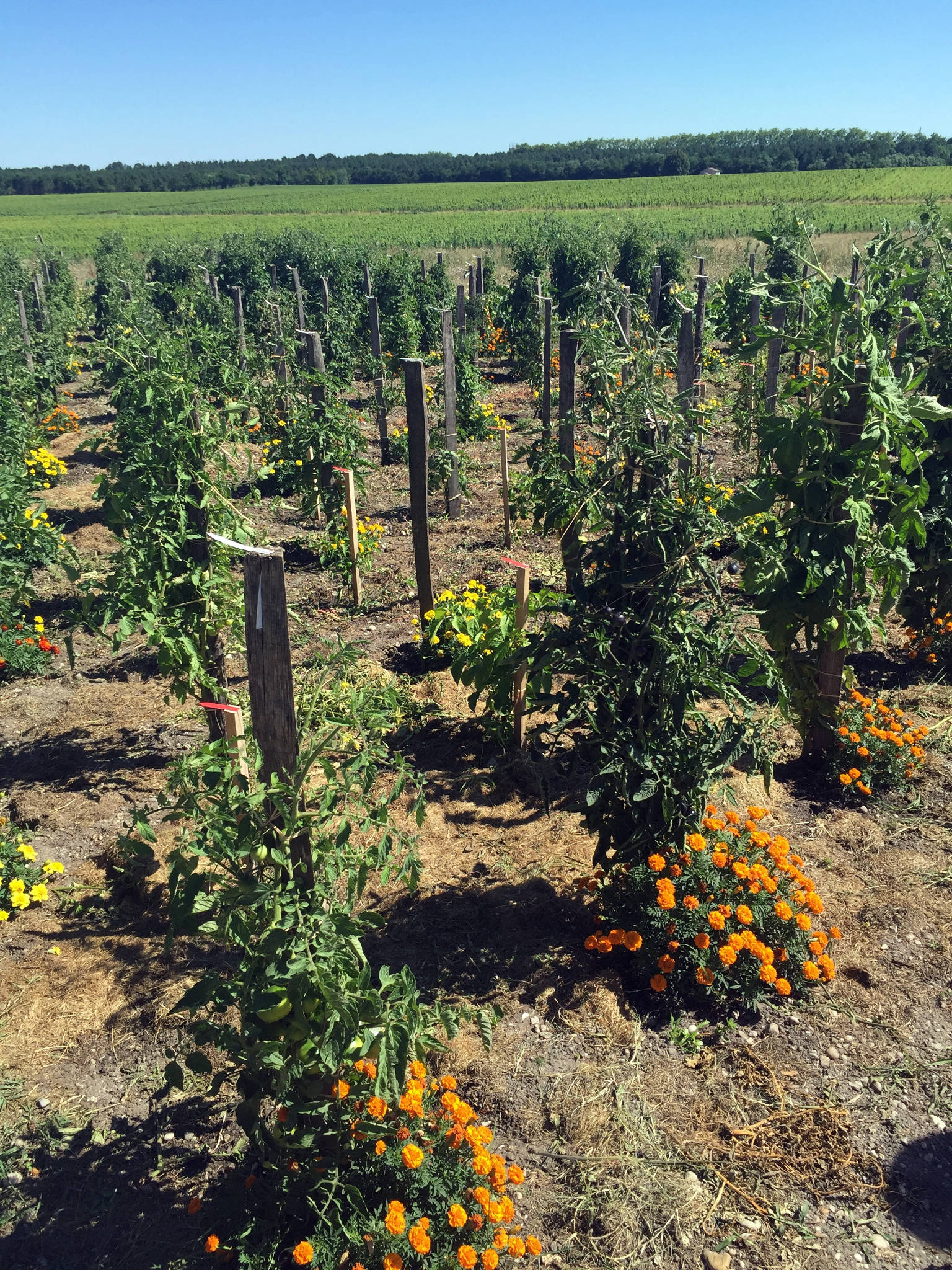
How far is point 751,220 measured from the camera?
42.9 meters

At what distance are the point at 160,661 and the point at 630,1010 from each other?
300cm

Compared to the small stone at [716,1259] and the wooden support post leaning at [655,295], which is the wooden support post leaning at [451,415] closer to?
the wooden support post leaning at [655,295]

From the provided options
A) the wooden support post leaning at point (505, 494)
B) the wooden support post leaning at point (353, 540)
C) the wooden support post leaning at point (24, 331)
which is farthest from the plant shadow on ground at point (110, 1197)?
the wooden support post leaning at point (24, 331)

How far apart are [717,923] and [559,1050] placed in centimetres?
81

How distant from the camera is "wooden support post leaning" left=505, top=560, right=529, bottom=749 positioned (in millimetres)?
5125

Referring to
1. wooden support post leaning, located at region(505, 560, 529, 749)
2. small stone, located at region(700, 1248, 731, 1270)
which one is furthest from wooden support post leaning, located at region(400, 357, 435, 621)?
small stone, located at region(700, 1248, 731, 1270)

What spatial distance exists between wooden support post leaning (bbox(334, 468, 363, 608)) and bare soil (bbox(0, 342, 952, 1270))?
2439 millimetres

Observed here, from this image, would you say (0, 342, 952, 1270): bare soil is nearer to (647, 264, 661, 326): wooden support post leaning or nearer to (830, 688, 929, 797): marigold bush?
(830, 688, 929, 797): marigold bush

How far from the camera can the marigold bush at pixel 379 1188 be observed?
2.51 metres

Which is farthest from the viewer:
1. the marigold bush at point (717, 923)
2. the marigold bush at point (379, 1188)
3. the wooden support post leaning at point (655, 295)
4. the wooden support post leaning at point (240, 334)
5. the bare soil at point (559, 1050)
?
the wooden support post leaning at point (655, 295)

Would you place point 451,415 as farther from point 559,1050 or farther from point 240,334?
point 559,1050

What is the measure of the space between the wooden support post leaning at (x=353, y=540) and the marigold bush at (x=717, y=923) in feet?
14.1

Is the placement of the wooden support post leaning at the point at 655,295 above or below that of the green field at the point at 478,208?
below

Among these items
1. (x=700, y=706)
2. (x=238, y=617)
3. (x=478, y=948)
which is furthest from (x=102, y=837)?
(x=700, y=706)
